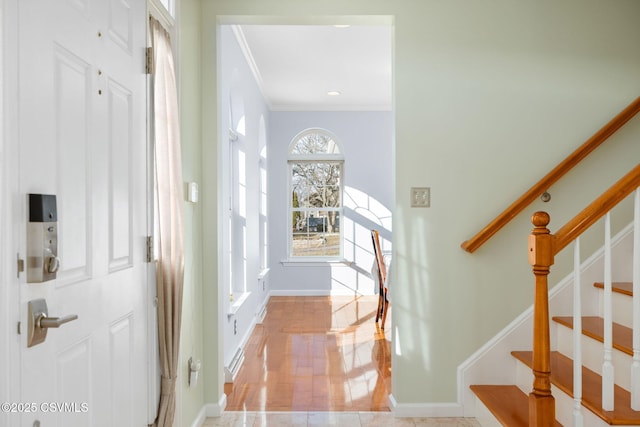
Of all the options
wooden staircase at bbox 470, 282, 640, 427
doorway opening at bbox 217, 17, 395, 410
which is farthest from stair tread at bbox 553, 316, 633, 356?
doorway opening at bbox 217, 17, 395, 410

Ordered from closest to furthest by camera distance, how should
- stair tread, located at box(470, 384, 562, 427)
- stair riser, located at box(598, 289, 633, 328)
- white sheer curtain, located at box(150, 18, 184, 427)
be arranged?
white sheer curtain, located at box(150, 18, 184, 427) < stair tread, located at box(470, 384, 562, 427) < stair riser, located at box(598, 289, 633, 328)

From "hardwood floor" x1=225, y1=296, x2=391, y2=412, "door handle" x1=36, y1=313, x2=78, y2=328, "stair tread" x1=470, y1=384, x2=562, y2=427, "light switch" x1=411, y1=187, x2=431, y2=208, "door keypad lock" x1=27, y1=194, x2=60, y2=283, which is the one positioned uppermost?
"light switch" x1=411, y1=187, x2=431, y2=208

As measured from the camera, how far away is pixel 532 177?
2857 mm

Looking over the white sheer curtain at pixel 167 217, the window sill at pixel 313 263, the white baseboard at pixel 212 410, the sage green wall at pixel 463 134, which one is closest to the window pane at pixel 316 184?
the window sill at pixel 313 263

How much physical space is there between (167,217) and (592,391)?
6.52 ft

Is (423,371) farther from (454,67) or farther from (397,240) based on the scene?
(454,67)

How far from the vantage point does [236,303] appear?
13.8ft

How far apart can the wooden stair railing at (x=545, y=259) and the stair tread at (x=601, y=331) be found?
0.47m

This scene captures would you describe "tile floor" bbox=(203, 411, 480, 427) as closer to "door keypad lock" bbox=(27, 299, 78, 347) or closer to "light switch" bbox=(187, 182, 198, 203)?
"light switch" bbox=(187, 182, 198, 203)

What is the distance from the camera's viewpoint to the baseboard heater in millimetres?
3436

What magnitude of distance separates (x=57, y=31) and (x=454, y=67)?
2164 mm

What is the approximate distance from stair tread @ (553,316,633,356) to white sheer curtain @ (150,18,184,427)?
195 centimetres

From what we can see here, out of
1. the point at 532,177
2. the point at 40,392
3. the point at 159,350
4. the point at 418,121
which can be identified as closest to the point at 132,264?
the point at 159,350

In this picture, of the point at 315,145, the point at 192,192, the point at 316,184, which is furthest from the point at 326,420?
the point at 315,145
